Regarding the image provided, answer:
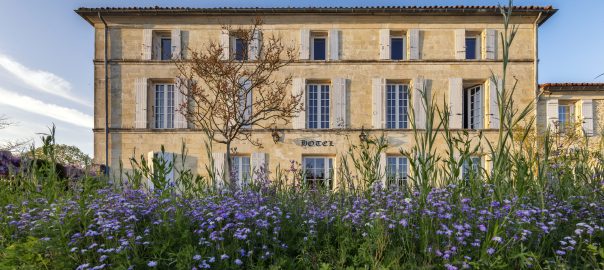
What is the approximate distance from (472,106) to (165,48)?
14383 millimetres

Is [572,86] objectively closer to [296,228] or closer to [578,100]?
[578,100]

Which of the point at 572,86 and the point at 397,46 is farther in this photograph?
the point at 397,46

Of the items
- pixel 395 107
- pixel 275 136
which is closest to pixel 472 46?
pixel 395 107

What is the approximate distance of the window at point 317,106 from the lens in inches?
571

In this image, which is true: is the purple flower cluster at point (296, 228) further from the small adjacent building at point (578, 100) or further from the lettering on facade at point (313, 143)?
the small adjacent building at point (578, 100)

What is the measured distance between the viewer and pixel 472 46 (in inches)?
595

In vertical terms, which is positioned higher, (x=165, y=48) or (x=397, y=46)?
(x=397, y=46)

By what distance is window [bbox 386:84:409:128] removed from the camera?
14.6 meters

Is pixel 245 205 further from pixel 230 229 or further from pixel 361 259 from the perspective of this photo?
pixel 361 259

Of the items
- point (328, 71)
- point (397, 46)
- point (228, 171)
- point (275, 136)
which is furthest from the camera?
point (397, 46)

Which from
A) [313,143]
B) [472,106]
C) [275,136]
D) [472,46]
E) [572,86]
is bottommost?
[313,143]

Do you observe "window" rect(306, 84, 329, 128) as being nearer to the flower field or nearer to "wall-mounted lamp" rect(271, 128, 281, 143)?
"wall-mounted lamp" rect(271, 128, 281, 143)

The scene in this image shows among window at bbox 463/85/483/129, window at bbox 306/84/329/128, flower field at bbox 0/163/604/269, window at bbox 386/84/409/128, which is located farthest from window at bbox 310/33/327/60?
flower field at bbox 0/163/604/269

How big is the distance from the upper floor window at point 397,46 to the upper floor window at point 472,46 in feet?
9.53
